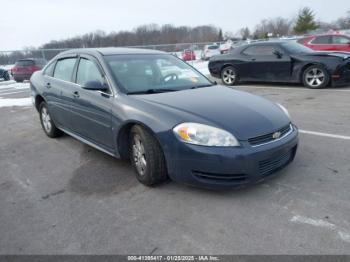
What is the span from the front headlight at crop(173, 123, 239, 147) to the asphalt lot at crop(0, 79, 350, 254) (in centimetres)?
60

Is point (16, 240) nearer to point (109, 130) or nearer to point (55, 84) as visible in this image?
point (109, 130)

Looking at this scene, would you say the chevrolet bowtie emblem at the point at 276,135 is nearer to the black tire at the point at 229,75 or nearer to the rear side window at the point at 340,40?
the black tire at the point at 229,75

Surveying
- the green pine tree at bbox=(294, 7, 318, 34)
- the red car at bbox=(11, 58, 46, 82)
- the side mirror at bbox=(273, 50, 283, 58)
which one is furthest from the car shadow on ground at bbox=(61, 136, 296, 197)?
the green pine tree at bbox=(294, 7, 318, 34)

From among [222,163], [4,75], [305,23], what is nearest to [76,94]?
[222,163]

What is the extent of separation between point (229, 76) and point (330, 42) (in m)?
6.63

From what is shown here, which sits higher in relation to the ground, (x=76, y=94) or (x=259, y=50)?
(x=259, y=50)

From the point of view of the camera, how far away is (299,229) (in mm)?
2594

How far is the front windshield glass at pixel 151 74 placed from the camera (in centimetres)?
385

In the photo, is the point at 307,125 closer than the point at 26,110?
Yes

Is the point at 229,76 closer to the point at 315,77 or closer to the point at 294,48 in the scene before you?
the point at 294,48

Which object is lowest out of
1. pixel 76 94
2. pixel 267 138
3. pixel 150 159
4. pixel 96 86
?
pixel 150 159

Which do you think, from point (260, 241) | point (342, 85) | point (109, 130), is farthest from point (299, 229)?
point (342, 85)

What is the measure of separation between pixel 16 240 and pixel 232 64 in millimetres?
8982

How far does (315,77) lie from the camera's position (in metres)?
8.95
